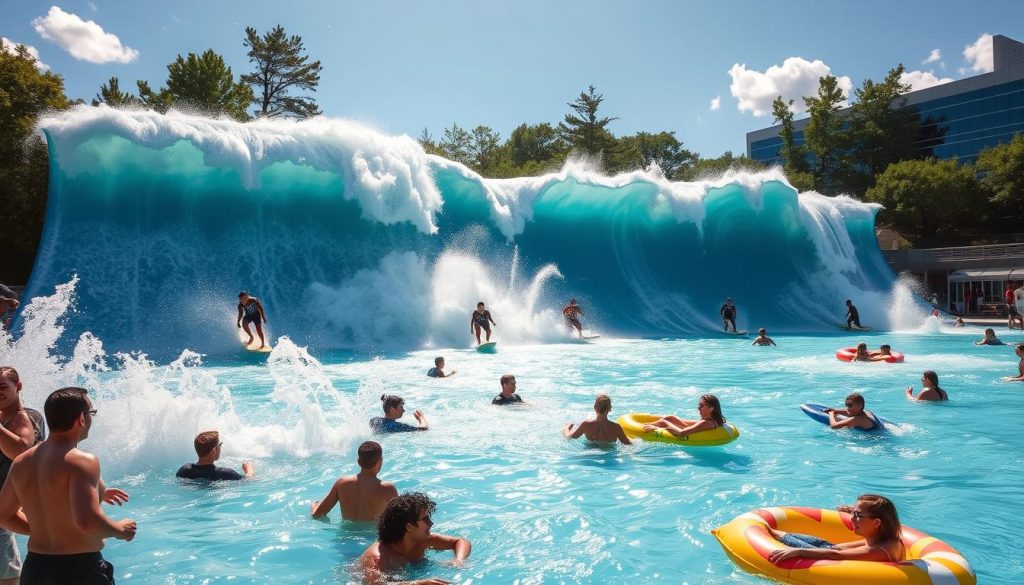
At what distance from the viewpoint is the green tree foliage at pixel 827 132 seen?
43.0 m

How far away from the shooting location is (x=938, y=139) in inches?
1834

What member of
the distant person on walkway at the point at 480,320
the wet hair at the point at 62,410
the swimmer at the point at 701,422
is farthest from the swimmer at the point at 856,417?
the distant person on walkway at the point at 480,320

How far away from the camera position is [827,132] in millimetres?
43344

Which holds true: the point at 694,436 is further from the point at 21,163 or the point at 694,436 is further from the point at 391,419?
the point at 21,163

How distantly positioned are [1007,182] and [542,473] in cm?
3932

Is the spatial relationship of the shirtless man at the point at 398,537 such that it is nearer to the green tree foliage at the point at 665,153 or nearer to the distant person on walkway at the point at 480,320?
the distant person on walkway at the point at 480,320

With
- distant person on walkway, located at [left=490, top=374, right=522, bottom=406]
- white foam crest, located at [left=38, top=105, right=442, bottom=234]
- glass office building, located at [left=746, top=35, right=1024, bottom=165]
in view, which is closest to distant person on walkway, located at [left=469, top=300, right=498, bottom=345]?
white foam crest, located at [left=38, top=105, right=442, bottom=234]

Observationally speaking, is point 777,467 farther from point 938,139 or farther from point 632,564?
point 938,139

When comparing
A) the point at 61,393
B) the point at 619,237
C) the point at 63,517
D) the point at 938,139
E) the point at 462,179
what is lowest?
the point at 63,517

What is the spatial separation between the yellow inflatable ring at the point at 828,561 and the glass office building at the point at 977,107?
4931 centimetres

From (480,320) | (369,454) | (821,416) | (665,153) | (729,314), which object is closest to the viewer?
(369,454)

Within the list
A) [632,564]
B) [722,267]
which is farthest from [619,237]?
[632,564]

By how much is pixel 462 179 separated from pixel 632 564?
18.2m

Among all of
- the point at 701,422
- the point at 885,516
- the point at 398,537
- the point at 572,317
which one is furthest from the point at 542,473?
the point at 572,317
